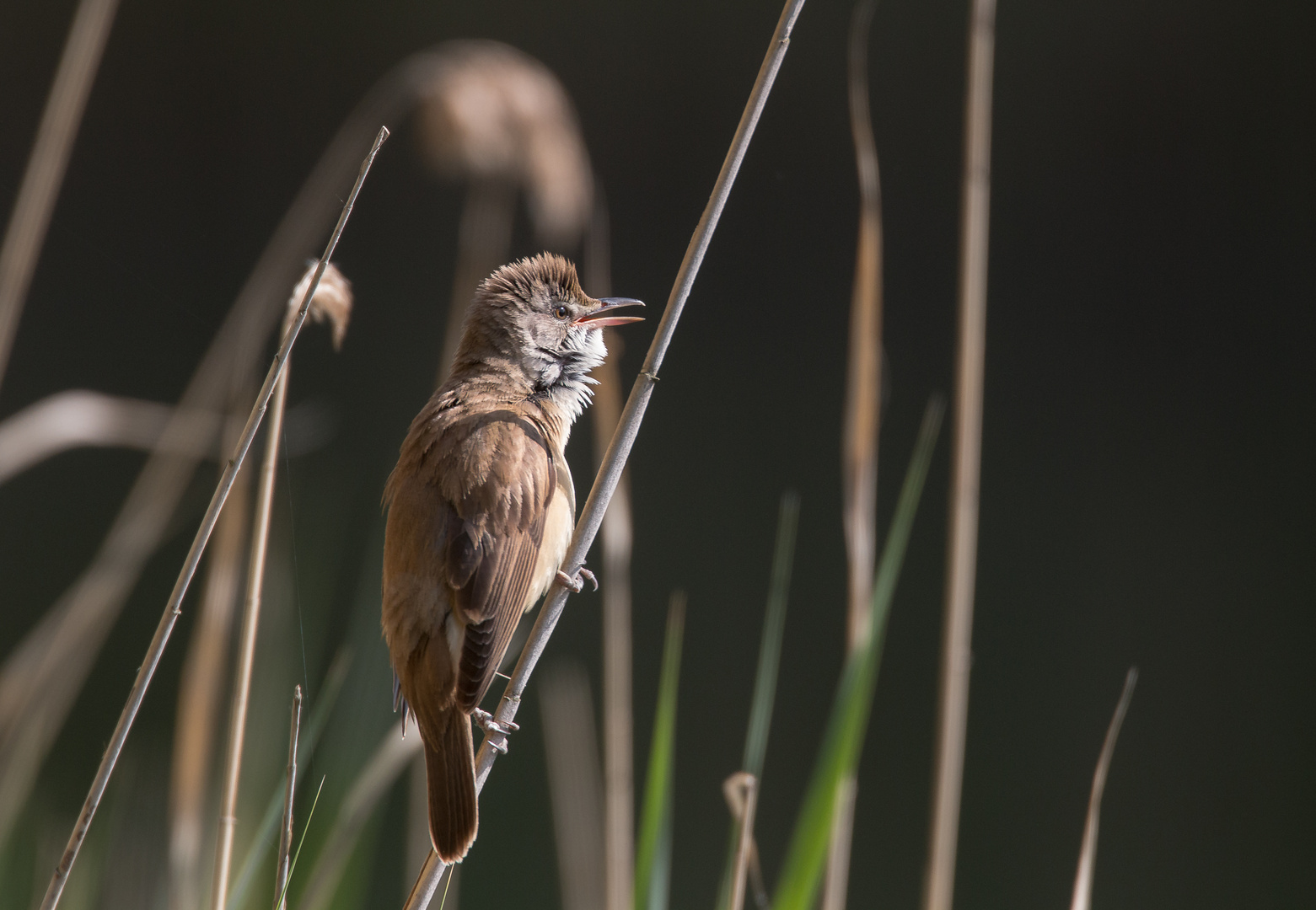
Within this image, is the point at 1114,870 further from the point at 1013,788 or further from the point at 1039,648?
the point at 1039,648

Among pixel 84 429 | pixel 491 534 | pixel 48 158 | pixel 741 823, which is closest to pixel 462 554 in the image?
pixel 491 534

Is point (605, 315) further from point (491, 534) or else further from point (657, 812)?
point (657, 812)

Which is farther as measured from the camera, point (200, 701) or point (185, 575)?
point (200, 701)

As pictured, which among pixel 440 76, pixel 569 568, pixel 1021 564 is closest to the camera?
pixel 569 568

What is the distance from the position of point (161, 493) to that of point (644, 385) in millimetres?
835

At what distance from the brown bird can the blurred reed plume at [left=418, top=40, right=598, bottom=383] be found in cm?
33

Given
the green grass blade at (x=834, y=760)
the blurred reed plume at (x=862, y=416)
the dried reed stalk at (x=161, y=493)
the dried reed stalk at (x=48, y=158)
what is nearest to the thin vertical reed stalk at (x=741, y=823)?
the green grass blade at (x=834, y=760)

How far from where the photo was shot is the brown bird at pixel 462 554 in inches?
55.2

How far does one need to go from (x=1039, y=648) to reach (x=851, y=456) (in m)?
4.96

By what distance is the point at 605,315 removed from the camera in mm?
1988

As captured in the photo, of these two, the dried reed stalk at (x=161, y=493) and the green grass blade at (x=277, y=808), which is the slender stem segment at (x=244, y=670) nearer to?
the green grass blade at (x=277, y=808)

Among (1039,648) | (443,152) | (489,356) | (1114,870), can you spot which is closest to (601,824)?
(489,356)

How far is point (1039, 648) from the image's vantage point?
20.5ft

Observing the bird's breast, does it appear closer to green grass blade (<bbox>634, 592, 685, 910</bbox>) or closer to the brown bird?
the brown bird
